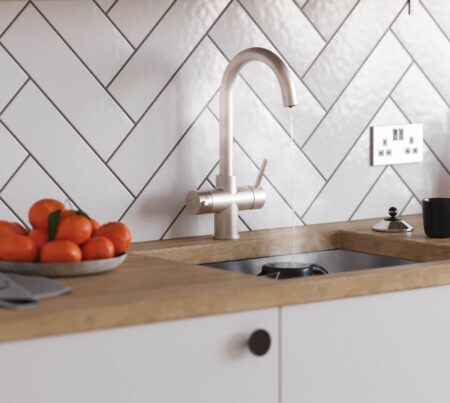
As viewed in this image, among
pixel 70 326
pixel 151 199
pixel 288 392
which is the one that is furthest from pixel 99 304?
pixel 151 199

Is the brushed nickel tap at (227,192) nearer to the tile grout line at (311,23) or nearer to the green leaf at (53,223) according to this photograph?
the tile grout line at (311,23)

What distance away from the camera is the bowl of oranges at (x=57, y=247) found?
1724mm

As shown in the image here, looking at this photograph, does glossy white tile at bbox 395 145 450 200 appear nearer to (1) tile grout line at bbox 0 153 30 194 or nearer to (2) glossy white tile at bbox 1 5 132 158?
(2) glossy white tile at bbox 1 5 132 158

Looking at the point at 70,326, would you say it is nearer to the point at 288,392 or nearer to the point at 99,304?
the point at 99,304

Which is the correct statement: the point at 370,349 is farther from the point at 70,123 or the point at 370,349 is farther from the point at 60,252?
the point at 70,123

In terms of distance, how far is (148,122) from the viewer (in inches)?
88.0

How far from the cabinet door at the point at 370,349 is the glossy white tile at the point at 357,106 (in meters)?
0.69

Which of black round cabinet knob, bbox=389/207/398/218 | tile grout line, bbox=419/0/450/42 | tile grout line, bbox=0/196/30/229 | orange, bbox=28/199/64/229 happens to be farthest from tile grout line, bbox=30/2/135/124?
tile grout line, bbox=419/0/450/42

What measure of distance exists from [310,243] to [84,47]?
0.73 meters

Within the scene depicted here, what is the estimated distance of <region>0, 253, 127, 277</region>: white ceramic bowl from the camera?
1.72 metres

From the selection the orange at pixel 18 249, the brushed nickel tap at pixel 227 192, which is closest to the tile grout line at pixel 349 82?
the brushed nickel tap at pixel 227 192

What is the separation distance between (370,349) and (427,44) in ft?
3.79

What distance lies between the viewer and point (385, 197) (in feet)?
8.71

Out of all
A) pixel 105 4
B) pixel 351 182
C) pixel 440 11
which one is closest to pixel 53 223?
pixel 105 4
